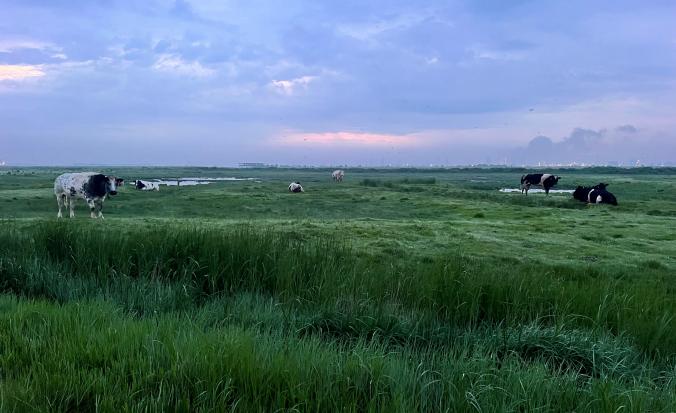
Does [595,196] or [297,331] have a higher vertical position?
[595,196]

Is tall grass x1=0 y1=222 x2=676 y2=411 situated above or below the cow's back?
below

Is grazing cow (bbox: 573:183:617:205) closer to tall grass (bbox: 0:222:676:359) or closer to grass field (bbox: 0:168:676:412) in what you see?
grass field (bbox: 0:168:676:412)

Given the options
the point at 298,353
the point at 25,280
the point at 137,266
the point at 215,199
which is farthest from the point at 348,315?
the point at 215,199

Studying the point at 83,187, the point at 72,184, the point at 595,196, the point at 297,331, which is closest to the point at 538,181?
the point at 595,196

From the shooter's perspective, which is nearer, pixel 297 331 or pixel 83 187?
pixel 297 331

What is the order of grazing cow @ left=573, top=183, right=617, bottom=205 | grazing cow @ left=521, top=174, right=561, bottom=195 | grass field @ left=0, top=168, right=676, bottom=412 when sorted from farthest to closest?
1. grazing cow @ left=521, top=174, right=561, bottom=195
2. grazing cow @ left=573, top=183, right=617, bottom=205
3. grass field @ left=0, top=168, right=676, bottom=412

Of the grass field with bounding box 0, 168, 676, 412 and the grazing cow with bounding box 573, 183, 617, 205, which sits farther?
the grazing cow with bounding box 573, 183, 617, 205

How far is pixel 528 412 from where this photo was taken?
11.1 ft

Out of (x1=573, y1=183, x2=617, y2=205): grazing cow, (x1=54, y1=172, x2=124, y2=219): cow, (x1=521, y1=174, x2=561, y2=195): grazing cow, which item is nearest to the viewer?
(x1=54, y1=172, x2=124, y2=219): cow

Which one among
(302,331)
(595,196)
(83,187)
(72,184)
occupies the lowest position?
(302,331)

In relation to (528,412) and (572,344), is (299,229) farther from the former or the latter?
(528,412)

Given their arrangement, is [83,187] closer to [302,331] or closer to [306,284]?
[306,284]

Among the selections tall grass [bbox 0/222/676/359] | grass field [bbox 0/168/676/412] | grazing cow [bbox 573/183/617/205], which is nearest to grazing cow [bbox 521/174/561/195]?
grazing cow [bbox 573/183/617/205]

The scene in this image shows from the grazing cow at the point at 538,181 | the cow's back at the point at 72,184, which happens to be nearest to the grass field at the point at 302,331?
the cow's back at the point at 72,184
